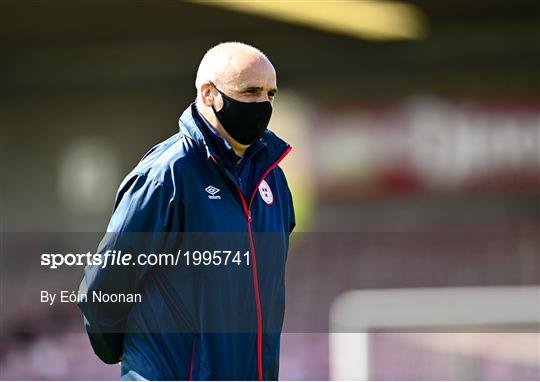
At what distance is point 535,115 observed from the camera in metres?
10.2

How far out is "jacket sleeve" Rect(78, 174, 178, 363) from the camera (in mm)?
2357

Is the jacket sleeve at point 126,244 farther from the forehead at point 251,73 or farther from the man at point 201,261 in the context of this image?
the forehead at point 251,73

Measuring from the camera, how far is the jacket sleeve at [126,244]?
236 cm

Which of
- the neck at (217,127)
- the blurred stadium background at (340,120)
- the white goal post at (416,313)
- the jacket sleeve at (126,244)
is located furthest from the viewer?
the blurred stadium background at (340,120)

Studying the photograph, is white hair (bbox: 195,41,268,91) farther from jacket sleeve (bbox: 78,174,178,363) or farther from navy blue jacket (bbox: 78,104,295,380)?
jacket sleeve (bbox: 78,174,178,363)

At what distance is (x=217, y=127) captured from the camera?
2582mm

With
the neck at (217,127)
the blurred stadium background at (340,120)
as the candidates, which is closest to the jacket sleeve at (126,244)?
the neck at (217,127)

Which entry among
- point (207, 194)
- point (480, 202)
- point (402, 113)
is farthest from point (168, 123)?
point (207, 194)

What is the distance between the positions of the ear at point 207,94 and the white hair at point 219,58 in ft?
0.04

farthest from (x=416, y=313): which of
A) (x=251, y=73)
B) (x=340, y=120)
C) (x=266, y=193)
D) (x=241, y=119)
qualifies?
(x=340, y=120)

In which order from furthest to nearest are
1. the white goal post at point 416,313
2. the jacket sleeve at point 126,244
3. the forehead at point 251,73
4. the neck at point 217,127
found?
the white goal post at point 416,313 → the neck at point 217,127 → the forehead at point 251,73 → the jacket sleeve at point 126,244

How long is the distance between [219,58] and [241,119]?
17 cm

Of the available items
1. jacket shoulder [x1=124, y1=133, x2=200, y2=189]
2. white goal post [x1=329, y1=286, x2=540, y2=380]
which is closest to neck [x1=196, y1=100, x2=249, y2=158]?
jacket shoulder [x1=124, y1=133, x2=200, y2=189]

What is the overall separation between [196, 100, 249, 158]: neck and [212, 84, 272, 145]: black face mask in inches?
0.4
